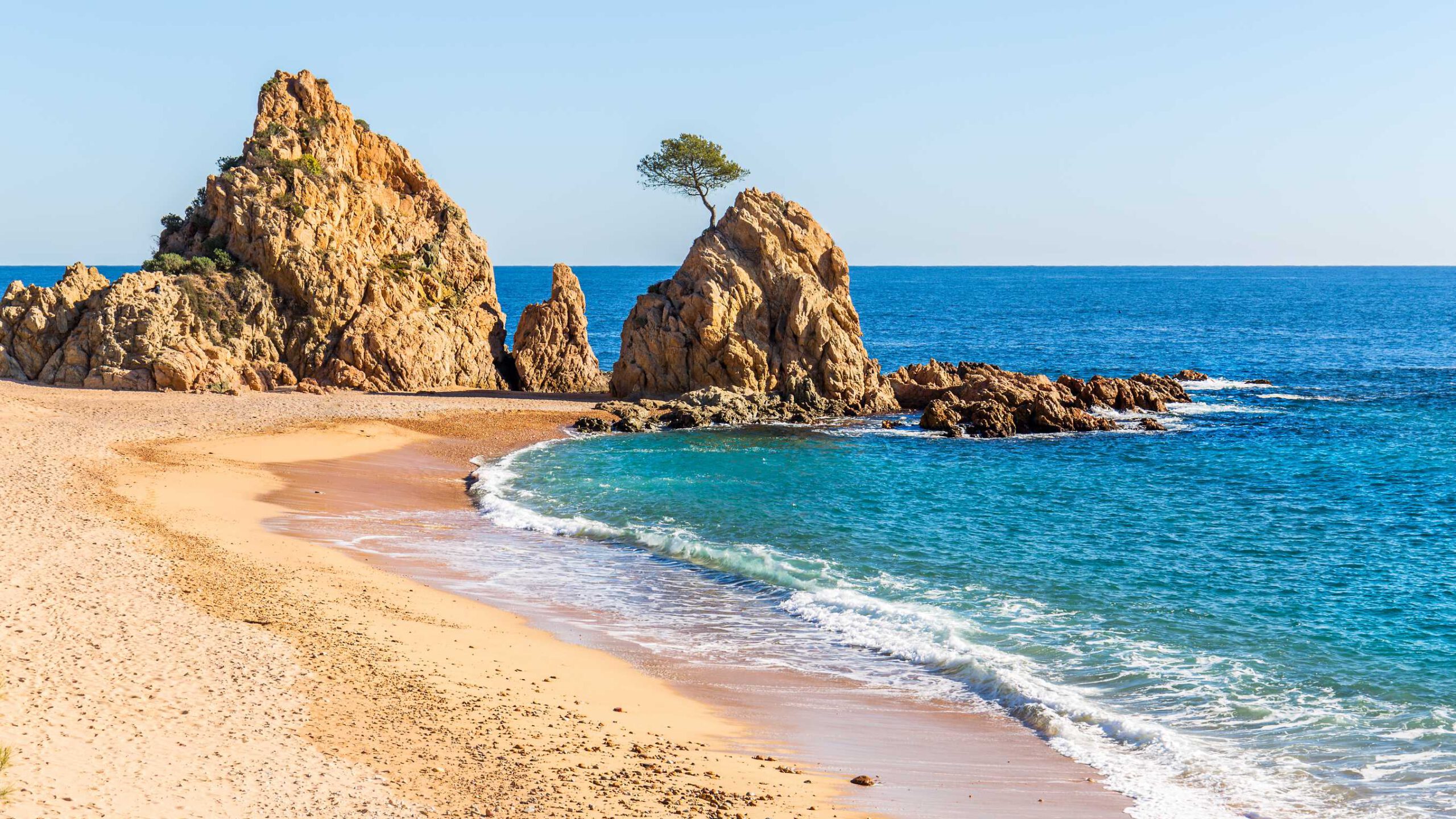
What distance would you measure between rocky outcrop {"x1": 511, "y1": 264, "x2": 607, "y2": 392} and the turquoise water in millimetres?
12082

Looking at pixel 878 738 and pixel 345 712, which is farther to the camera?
pixel 878 738

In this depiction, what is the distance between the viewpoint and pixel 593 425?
1750 inches

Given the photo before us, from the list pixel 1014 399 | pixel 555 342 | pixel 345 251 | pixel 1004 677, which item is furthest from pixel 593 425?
pixel 1004 677

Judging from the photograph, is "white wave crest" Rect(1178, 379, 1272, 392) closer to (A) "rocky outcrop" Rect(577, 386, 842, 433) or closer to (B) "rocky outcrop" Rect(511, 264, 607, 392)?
(A) "rocky outcrop" Rect(577, 386, 842, 433)

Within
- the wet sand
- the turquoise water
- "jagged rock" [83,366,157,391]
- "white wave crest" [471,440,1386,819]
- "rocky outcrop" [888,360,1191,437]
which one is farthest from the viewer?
"jagged rock" [83,366,157,391]

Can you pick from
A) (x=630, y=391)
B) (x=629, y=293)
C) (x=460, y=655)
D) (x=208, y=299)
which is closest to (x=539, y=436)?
(x=630, y=391)

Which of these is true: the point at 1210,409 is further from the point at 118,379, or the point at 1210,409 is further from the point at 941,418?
the point at 118,379

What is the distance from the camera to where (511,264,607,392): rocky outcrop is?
2078 inches

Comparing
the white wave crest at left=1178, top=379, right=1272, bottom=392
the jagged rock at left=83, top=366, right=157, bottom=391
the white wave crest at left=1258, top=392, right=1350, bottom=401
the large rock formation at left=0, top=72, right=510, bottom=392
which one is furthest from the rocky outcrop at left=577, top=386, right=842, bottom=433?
the white wave crest at left=1178, top=379, right=1272, bottom=392

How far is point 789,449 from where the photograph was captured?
132 ft

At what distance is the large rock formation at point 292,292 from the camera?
45844mm

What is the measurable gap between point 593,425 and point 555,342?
396 inches

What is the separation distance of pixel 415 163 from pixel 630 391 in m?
18.6

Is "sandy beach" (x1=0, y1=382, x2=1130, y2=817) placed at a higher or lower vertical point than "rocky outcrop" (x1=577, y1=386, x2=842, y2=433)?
lower
